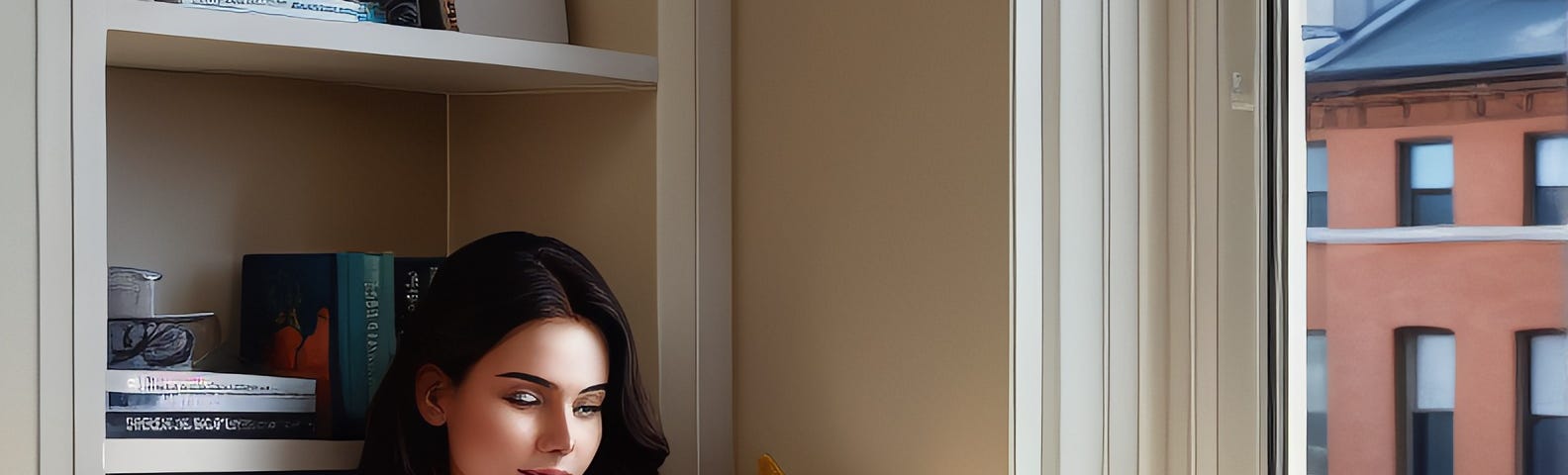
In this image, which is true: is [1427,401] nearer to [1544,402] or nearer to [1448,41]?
[1544,402]

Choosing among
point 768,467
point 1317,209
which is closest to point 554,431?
point 768,467

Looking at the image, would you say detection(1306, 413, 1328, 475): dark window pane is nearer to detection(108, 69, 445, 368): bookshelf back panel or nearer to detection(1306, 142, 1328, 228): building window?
detection(1306, 142, 1328, 228): building window

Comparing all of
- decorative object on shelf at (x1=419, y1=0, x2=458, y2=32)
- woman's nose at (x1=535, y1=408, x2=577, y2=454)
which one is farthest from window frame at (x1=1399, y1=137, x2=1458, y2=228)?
decorative object on shelf at (x1=419, y1=0, x2=458, y2=32)

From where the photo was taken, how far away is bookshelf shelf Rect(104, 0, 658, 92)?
1086mm

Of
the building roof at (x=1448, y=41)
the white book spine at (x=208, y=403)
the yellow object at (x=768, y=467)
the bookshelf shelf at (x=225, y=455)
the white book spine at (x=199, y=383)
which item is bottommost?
the yellow object at (x=768, y=467)

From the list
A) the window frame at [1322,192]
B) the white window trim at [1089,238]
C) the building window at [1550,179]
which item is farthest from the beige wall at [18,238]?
the building window at [1550,179]

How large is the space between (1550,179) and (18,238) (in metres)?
1.09

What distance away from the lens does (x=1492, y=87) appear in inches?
41.0

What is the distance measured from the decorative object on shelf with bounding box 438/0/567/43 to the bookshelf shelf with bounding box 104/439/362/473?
0.41 meters

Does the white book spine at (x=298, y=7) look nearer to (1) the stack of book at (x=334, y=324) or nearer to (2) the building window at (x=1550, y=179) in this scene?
(1) the stack of book at (x=334, y=324)

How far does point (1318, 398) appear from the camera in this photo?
1159 mm

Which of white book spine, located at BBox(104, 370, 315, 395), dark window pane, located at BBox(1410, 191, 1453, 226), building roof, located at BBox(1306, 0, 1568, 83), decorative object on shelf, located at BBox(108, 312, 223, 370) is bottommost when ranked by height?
white book spine, located at BBox(104, 370, 315, 395)

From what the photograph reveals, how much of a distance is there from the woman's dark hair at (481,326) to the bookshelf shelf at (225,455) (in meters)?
0.03

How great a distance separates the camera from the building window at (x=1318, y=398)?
3.79ft
